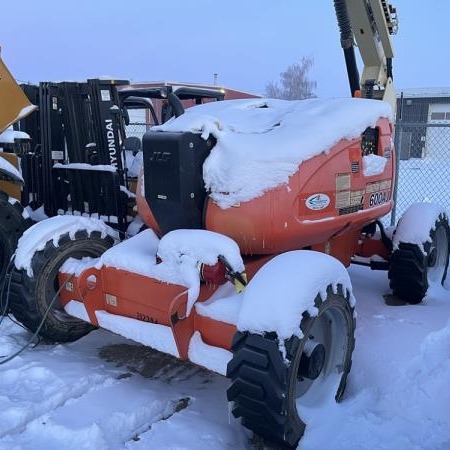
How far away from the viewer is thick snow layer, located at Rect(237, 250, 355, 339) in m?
2.62

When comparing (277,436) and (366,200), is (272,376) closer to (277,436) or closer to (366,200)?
(277,436)

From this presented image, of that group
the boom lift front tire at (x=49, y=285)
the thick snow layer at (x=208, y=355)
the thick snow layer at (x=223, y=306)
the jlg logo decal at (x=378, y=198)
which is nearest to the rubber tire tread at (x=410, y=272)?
the jlg logo decal at (x=378, y=198)

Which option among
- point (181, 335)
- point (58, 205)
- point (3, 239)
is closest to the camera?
point (181, 335)

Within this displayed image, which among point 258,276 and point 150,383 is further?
point 150,383

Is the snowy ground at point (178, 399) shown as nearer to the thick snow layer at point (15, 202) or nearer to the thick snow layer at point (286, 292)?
the thick snow layer at point (286, 292)

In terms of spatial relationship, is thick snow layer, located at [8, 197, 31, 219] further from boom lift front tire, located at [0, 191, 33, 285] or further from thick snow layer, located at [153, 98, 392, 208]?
thick snow layer, located at [153, 98, 392, 208]

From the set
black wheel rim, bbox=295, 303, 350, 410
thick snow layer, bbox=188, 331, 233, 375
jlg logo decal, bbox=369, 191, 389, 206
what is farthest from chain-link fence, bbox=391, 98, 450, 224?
thick snow layer, bbox=188, 331, 233, 375

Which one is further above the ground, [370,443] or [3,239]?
[3,239]

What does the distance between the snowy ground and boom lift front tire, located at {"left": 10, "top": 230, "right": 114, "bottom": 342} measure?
0.17 m

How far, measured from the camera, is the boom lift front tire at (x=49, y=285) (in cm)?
379

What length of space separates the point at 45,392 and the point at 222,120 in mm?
2086

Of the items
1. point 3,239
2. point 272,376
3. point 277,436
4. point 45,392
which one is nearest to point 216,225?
point 272,376

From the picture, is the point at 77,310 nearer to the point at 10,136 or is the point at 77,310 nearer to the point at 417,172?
the point at 10,136

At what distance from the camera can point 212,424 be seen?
10.1 ft
